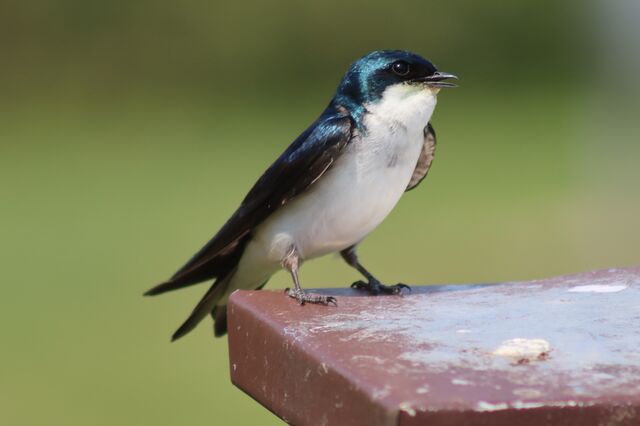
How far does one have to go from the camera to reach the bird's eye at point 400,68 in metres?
2.91

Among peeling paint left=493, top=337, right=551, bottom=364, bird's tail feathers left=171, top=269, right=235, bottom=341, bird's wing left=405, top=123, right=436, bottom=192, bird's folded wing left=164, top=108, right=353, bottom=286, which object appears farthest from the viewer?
bird's tail feathers left=171, top=269, right=235, bottom=341

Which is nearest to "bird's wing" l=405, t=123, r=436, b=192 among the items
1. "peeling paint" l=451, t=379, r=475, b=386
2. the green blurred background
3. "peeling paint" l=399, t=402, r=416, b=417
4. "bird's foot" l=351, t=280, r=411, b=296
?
"bird's foot" l=351, t=280, r=411, b=296

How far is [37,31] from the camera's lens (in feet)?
33.5

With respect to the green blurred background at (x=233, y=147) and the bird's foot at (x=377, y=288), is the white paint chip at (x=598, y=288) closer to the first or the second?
the bird's foot at (x=377, y=288)

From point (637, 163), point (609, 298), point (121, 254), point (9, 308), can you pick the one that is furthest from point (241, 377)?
point (637, 163)

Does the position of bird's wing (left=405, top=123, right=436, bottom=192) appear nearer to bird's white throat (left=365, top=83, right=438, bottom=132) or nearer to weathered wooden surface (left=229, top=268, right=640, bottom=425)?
bird's white throat (left=365, top=83, right=438, bottom=132)

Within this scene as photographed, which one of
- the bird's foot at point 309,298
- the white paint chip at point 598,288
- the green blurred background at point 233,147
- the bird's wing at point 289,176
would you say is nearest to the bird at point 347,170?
the bird's wing at point 289,176

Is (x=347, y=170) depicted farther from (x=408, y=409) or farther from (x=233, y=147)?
(x=233, y=147)

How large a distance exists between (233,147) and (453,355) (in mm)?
8188

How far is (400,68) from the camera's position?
2.91m

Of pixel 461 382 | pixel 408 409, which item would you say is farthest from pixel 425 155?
pixel 408 409

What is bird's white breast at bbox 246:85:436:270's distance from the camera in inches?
111

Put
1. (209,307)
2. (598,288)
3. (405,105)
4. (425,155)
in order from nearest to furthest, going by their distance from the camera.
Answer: (598,288) < (405,105) < (425,155) < (209,307)

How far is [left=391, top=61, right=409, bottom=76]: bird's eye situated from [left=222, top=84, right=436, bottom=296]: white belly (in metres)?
0.04
